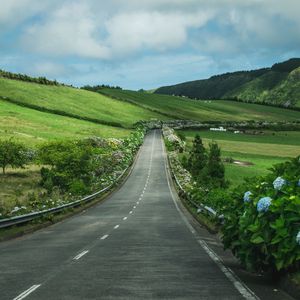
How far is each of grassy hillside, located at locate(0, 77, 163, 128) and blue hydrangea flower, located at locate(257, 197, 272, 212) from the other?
142601 millimetres

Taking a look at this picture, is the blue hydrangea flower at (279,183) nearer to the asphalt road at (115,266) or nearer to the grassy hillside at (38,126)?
the asphalt road at (115,266)

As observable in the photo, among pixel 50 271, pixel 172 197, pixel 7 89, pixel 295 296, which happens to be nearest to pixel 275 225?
pixel 295 296

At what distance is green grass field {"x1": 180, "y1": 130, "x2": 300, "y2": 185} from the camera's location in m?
75.5

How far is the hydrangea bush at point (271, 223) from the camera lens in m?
9.55

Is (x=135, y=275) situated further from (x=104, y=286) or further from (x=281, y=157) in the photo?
(x=281, y=157)

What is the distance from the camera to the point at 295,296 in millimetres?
9508

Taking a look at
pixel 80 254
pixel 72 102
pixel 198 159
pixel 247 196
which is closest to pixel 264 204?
pixel 247 196

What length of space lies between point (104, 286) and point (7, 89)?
164 metres

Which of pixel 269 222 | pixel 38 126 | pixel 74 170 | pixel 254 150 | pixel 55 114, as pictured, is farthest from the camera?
pixel 55 114

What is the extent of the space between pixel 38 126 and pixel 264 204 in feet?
376

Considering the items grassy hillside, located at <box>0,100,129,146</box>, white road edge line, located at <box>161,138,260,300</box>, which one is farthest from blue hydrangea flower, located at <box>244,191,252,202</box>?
grassy hillside, located at <box>0,100,129,146</box>

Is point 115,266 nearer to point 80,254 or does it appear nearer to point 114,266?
point 114,266

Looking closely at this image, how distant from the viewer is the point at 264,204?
10.2 m

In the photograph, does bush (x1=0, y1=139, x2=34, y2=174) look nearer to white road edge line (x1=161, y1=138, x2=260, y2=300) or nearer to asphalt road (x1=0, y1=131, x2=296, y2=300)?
asphalt road (x1=0, y1=131, x2=296, y2=300)
